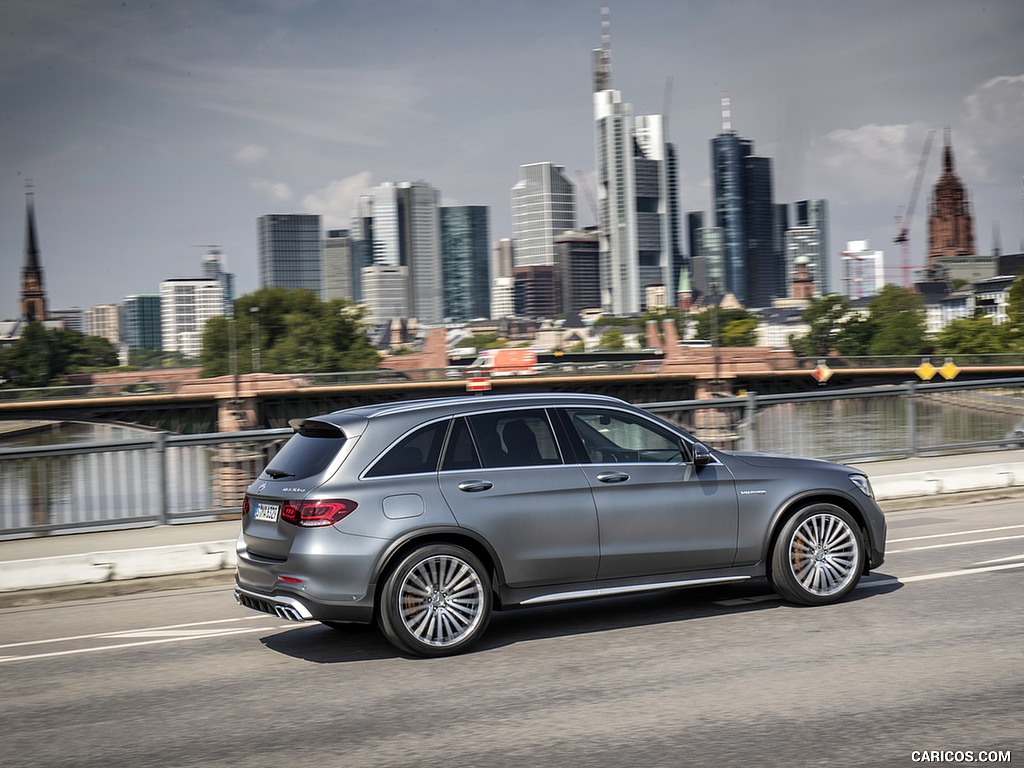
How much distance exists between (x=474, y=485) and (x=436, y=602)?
2.41ft

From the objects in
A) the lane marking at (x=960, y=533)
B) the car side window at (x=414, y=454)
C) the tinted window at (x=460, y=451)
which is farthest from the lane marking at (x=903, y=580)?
the car side window at (x=414, y=454)

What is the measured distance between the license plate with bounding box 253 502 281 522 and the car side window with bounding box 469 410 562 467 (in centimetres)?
129

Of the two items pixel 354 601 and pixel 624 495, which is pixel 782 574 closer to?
pixel 624 495

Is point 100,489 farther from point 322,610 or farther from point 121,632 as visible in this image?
point 322,610

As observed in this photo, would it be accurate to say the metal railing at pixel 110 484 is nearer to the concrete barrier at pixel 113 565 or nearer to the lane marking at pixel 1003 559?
the concrete barrier at pixel 113 565

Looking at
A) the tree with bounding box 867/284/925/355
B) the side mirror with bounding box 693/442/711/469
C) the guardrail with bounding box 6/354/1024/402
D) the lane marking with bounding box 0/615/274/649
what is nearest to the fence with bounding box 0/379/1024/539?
the lane marking with bounding box 0/615/274/649

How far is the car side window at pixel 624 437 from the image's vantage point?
7.46m

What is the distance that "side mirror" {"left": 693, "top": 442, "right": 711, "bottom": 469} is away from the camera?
7523mm

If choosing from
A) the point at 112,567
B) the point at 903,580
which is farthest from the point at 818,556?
the point at 112,567

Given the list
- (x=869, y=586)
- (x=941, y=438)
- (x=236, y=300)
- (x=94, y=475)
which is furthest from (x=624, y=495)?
(x=236, y=300)

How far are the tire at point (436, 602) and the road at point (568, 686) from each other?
0.47 feet

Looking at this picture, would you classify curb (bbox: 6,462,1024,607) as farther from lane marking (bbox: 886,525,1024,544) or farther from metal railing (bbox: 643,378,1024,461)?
metal railing (bbox: 643,378,1024,461)

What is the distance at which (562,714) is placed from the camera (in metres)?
5.52

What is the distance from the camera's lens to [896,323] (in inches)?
5271
